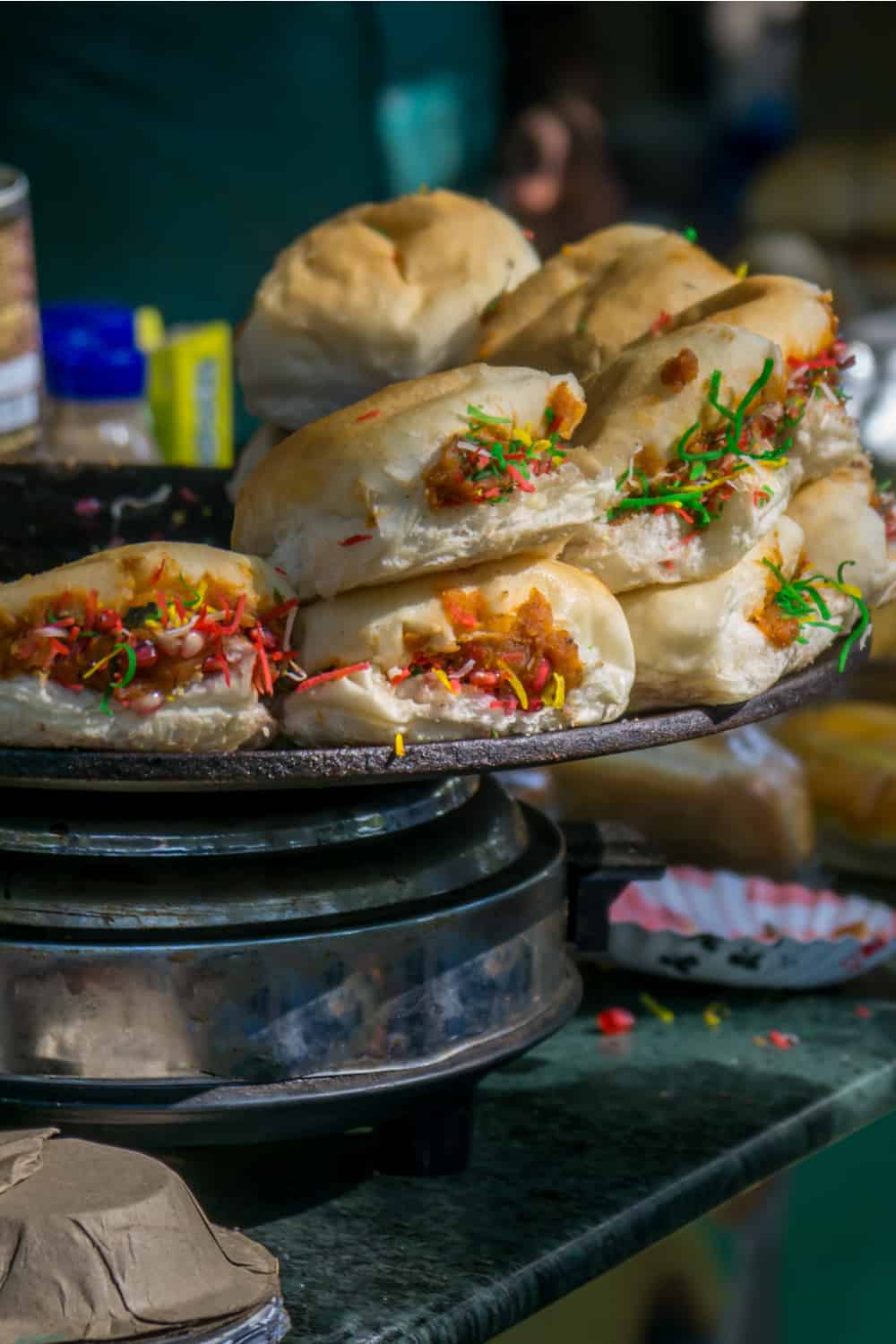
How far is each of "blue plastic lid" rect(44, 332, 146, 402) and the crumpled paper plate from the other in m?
1.18

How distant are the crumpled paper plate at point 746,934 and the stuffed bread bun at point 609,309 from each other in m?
0.66

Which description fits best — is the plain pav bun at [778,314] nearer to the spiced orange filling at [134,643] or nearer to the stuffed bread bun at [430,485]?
the stuffed bread bun at [430,485]

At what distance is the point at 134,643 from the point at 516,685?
0.31 metres

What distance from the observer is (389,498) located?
1462mm

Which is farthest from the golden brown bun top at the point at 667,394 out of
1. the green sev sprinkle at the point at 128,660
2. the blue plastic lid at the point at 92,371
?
the blue plastic lid at the point at 92,371

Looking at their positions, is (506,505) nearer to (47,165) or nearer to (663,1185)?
(663,1185)

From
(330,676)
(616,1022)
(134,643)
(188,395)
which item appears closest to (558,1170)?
(616,1022)

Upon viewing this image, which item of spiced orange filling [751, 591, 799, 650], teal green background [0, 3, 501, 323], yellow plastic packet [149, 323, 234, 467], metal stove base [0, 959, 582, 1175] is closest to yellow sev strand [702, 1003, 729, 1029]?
metal stove base [0, 959, 582, 1175]

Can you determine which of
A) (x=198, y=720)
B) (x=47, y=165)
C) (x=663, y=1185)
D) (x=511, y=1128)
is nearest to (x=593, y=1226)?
(x=663, y=1185)

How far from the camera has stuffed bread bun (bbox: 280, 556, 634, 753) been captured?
1.48 metres

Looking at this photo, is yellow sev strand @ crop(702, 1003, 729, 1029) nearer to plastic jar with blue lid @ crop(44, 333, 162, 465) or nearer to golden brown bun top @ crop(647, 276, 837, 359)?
golden brown bun top @ crop(647, 276, 837, 359)

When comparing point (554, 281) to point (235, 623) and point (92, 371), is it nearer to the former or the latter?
point (235, 623)

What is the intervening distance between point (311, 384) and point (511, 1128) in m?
0.84

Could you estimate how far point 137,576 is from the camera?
1484 millimetres
